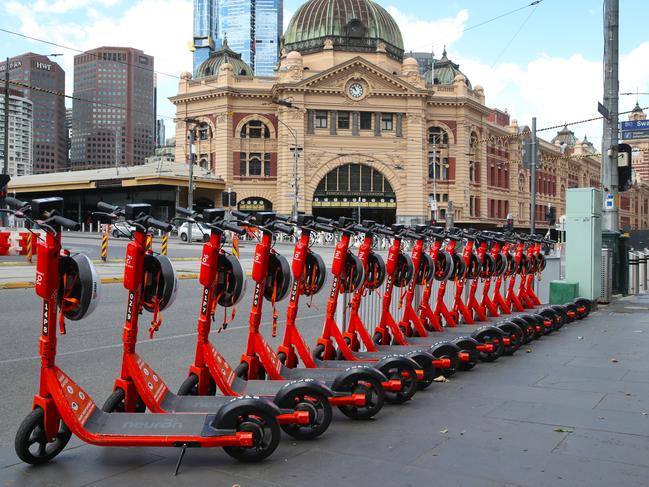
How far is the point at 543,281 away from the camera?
1394cm

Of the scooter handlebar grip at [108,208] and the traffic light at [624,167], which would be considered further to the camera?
the traffic light at [624,167]

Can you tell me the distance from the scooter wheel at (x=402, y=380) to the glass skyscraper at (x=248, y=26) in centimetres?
16514

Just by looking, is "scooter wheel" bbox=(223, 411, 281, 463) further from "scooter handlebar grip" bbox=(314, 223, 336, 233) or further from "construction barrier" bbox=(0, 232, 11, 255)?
"construction barrier" bbox=(0, 232, 11, 255)

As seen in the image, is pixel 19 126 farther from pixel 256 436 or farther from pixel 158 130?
pixel 158 130

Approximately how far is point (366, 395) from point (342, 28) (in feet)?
206

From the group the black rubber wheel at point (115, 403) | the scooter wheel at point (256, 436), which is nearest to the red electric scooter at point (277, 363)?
the scooter wheel at point (256, 436)

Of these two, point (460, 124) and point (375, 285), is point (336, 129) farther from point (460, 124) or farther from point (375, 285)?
point (375, 285)

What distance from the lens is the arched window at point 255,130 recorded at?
61.9 m

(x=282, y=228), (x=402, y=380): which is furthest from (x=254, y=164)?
(x=402, y=380)

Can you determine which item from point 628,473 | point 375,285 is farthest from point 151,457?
point 375,285

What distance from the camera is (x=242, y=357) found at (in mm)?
5715

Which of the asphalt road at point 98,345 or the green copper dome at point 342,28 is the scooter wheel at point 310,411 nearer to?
the asphalt road at point 98,345

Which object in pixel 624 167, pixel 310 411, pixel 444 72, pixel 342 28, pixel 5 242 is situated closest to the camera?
pixel 310 411

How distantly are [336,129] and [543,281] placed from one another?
48005 millimetres
